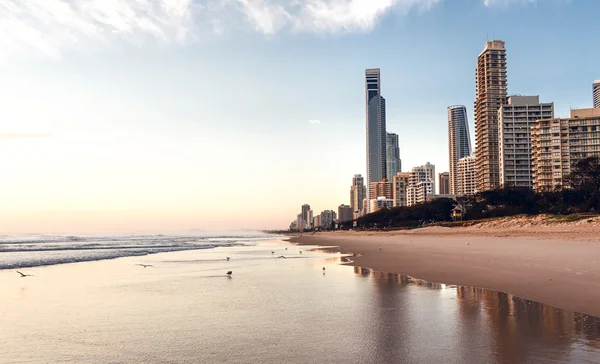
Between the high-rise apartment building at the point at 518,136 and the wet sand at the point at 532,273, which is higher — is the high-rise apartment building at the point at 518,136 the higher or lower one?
the higher one

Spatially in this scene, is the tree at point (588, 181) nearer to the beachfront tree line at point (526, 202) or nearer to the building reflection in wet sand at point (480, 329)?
the beachfront tree line at point (526, 202)

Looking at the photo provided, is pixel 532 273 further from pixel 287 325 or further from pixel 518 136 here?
pixel 518 136

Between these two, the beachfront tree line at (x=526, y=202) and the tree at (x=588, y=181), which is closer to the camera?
the tree at (x=588, y=181)

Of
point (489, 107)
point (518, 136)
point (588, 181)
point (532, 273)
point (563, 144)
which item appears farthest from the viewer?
point (489, 107)

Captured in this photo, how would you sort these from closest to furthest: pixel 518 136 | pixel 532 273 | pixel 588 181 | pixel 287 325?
pixel 287 325, pixel 532 273, pixel 588 181, pixel 518 136

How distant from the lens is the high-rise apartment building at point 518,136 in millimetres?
167875

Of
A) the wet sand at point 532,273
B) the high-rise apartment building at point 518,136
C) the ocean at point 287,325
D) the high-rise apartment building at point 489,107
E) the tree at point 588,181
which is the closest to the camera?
the ocean at point 287,325

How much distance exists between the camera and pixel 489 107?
18412 cm

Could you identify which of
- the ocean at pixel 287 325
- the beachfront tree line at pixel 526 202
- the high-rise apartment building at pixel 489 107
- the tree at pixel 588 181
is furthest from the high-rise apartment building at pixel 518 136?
the ocean at pixel 287 325

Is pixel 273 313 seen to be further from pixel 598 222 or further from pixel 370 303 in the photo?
pixel 598 222

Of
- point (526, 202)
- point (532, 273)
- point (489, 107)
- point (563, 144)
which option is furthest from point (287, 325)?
point (489, 107)

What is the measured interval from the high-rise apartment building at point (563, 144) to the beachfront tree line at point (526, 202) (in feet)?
75.9

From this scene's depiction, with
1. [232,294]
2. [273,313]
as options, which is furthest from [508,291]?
[232,294]

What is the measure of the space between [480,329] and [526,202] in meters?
111
